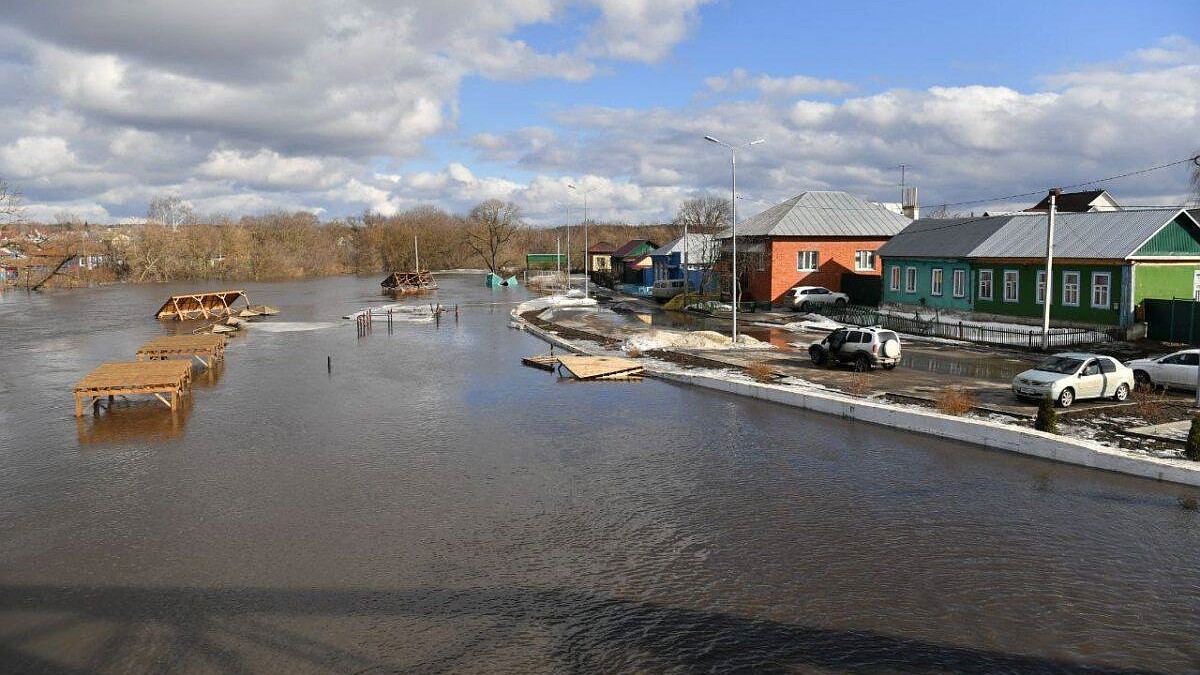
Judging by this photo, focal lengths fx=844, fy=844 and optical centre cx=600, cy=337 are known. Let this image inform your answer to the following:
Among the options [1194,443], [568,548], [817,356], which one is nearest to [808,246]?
[817,356]

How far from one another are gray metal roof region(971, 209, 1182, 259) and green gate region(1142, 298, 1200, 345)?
238 centimetres

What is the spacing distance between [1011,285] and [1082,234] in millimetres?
3863

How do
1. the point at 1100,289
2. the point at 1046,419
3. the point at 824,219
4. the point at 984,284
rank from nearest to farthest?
the point at 1046,419
the point at 1100,289
the point at 984,284
the point at 824,219

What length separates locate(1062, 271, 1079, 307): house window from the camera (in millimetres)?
36188

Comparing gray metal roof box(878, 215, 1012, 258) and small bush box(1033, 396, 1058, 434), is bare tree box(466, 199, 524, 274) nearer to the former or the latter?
→ gray metal roof box(878, 215, 1012, 258)

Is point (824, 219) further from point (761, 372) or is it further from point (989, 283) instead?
point (761, 372)

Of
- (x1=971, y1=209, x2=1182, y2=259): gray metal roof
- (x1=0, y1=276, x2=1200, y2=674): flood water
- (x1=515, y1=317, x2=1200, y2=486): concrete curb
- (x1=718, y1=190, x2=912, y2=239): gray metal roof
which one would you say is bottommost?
(x1=0, y1=276, x2=1200, y2=674): flood water

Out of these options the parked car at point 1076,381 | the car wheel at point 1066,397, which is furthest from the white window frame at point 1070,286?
the car wheel at point 1066,397

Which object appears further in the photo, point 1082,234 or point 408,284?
point 408,284

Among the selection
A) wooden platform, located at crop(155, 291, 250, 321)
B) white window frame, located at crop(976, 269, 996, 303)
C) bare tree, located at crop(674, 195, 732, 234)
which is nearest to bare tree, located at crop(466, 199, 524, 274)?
bare tree, located at crop(674, 195, 732, 234)

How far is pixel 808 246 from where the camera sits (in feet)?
180

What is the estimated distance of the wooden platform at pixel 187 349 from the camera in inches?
1254

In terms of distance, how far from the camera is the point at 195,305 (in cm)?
5884

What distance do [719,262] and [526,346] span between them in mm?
22405
